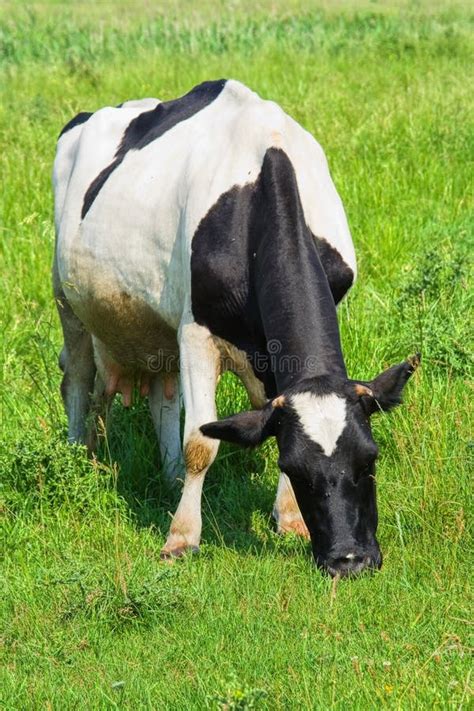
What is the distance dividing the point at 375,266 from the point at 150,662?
4.91m

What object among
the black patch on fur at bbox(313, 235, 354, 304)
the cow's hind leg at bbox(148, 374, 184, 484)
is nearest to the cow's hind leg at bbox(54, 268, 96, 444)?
the cow's hind leg at bbox(148, 374, 184, 484)

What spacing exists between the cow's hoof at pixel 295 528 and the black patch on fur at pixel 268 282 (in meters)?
0.65

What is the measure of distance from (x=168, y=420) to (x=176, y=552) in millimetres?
1755

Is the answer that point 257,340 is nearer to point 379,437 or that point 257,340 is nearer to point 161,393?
point 379,437

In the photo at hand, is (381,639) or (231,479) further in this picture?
(231,479)

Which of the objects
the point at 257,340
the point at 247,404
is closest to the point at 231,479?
the point at 247,404

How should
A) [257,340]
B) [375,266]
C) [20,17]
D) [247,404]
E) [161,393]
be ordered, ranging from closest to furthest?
[257,340], [247,404], [161,393], [375,266], [20,17]

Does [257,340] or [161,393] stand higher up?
[257,340]

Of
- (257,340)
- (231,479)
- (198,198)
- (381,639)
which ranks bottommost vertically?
(231,479)

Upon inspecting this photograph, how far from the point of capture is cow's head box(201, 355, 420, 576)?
203 inches

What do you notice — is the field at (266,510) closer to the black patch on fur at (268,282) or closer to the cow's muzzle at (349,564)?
the cow's muzzle at (349,564)

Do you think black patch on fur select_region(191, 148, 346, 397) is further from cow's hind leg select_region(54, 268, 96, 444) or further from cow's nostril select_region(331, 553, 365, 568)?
cow's hind leg select_region(54, 268, 96, 444)

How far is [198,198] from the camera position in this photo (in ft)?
20.5

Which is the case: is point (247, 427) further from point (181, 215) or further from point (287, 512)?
point (181, 215)
